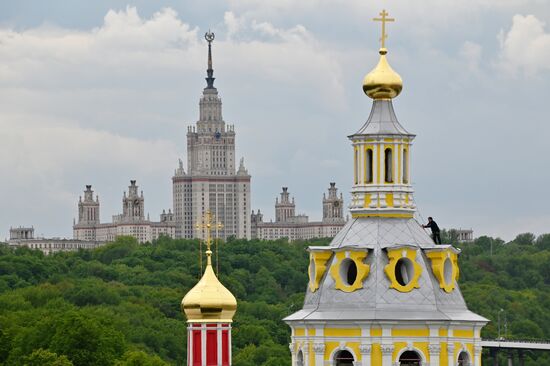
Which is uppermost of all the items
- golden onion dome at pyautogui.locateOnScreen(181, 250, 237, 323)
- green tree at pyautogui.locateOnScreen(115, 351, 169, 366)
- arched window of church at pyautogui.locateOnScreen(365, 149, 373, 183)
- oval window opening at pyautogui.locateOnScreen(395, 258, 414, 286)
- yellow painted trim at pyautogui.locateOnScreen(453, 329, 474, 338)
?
arched window of church at pyautogui.locateOnScreen(365, 149, 373, 183)

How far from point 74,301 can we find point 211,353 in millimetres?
112792

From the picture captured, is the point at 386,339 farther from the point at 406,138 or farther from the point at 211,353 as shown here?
the point at 211,353

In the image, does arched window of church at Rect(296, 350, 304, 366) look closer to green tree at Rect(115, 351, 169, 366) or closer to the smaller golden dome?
the smaller golden dome

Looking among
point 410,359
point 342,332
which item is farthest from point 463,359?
point 342,332

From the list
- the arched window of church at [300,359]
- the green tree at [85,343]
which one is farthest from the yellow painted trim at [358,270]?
the green tree at [85,343]

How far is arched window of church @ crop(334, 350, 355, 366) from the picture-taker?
42219 mm

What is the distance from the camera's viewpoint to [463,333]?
42.5 m

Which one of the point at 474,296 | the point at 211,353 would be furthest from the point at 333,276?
the point at 474,296

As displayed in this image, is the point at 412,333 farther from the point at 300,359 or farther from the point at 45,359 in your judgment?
the point at 45,359

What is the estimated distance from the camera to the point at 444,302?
42.7 metres

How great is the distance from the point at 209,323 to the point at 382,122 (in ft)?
29.4

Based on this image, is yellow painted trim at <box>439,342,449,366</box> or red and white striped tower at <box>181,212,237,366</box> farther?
Answer: red and white striped tower at <box>181,212,237,366</box>

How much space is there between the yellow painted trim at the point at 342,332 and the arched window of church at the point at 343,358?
0.29 metres

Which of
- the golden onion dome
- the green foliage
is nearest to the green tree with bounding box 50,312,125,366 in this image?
the green foliage
